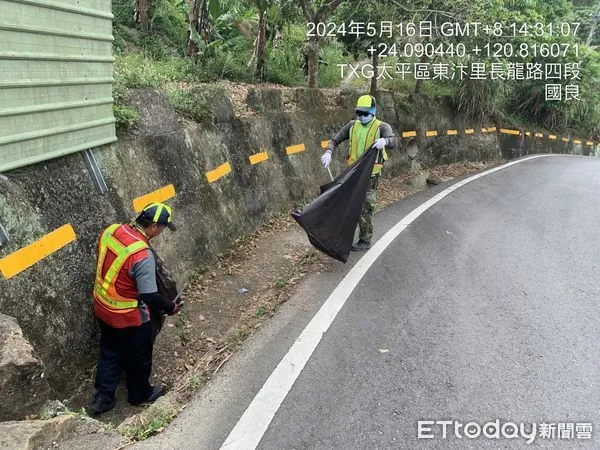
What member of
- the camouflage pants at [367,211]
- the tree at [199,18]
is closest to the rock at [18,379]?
the camouflage pants at [367,211]

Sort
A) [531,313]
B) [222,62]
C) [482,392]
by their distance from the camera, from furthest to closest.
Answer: [222,62] → [531,313] → [482,392]

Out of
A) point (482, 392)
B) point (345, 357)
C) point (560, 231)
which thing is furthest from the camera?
point (560, 231)

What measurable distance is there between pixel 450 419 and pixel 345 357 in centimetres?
94

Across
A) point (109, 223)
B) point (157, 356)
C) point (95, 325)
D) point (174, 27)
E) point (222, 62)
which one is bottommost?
point (157, 356)

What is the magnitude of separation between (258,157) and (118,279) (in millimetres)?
3850

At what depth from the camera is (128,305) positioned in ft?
11.9

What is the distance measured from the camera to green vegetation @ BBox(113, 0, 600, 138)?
6.70m

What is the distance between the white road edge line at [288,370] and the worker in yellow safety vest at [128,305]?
1.03 meters

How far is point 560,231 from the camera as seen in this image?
24.3 feet

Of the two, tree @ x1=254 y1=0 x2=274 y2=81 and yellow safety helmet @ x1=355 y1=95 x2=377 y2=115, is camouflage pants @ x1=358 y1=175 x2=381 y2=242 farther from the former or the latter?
tree @ x1=254 y1=0 x2=274 y2=81

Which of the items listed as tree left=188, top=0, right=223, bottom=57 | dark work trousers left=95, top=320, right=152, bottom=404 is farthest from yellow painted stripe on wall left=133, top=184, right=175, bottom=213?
tree left=188, top=0, right=223, bottom=57

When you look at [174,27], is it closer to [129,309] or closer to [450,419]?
[129,309]

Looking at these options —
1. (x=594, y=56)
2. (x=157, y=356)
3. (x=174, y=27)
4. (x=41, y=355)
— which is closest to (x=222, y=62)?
(x=174, y=27)

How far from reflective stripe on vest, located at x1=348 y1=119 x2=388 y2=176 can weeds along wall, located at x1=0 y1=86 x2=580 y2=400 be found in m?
1.60
